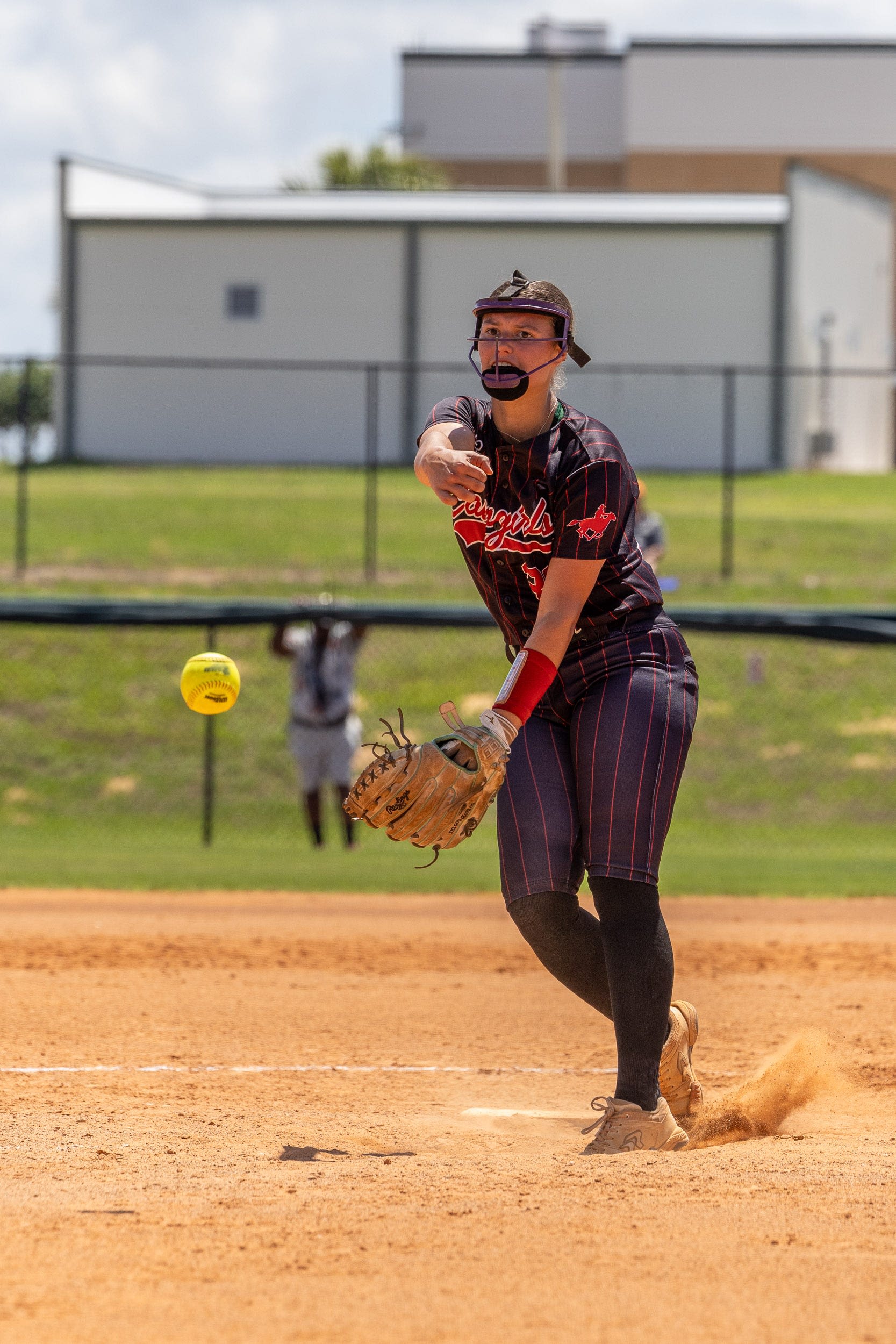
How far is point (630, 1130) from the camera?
3.88m

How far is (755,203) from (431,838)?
24.6 meters

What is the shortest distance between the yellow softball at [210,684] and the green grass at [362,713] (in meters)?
4.37

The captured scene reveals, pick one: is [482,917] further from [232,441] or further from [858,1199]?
[232,441]

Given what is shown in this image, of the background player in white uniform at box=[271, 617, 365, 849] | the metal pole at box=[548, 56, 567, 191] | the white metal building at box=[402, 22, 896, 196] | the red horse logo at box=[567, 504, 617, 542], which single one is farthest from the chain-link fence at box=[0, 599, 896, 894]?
the white metal building at box=[402, 22, 896, 196]

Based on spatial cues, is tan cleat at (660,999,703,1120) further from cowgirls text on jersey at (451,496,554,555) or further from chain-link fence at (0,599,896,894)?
chain-link fence at (0,599,896,894)

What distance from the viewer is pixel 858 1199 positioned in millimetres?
3408

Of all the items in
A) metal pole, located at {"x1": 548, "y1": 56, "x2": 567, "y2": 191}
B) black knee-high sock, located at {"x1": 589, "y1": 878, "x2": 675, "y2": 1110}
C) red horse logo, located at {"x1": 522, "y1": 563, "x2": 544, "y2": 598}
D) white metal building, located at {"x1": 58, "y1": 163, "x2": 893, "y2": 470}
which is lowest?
black knee-high sock, located at {"x1": 589, "y1": 878, "x2": 675, "y2": 1110}

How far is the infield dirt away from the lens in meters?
2.78

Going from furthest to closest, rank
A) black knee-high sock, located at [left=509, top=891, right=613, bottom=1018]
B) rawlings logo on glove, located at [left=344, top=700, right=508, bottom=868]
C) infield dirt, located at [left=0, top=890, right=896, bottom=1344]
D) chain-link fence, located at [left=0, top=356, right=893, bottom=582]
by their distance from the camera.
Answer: chain-link fence, located at [left=0, top=356, right=893, bottom=582], black knee-high sock, located at [left=509, top=891, right=613, bottom=1018], rawlings logo on glove, located at [left=344, top=700, right=508, bottom=868], infield dirt, located at [left=0, top=890, right=896, bottom=1344]

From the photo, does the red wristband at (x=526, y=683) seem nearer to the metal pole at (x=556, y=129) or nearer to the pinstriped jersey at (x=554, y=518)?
the pinstriped jersey at (x=554, y=518)

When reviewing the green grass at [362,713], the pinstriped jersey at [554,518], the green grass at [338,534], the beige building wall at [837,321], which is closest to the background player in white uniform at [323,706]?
the green grass at [362,713]

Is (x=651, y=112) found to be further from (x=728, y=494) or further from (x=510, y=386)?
(x=510, y=386)

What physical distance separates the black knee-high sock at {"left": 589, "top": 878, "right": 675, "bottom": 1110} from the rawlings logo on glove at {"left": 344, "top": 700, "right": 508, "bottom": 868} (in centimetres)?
38

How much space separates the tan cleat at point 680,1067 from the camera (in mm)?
4168
